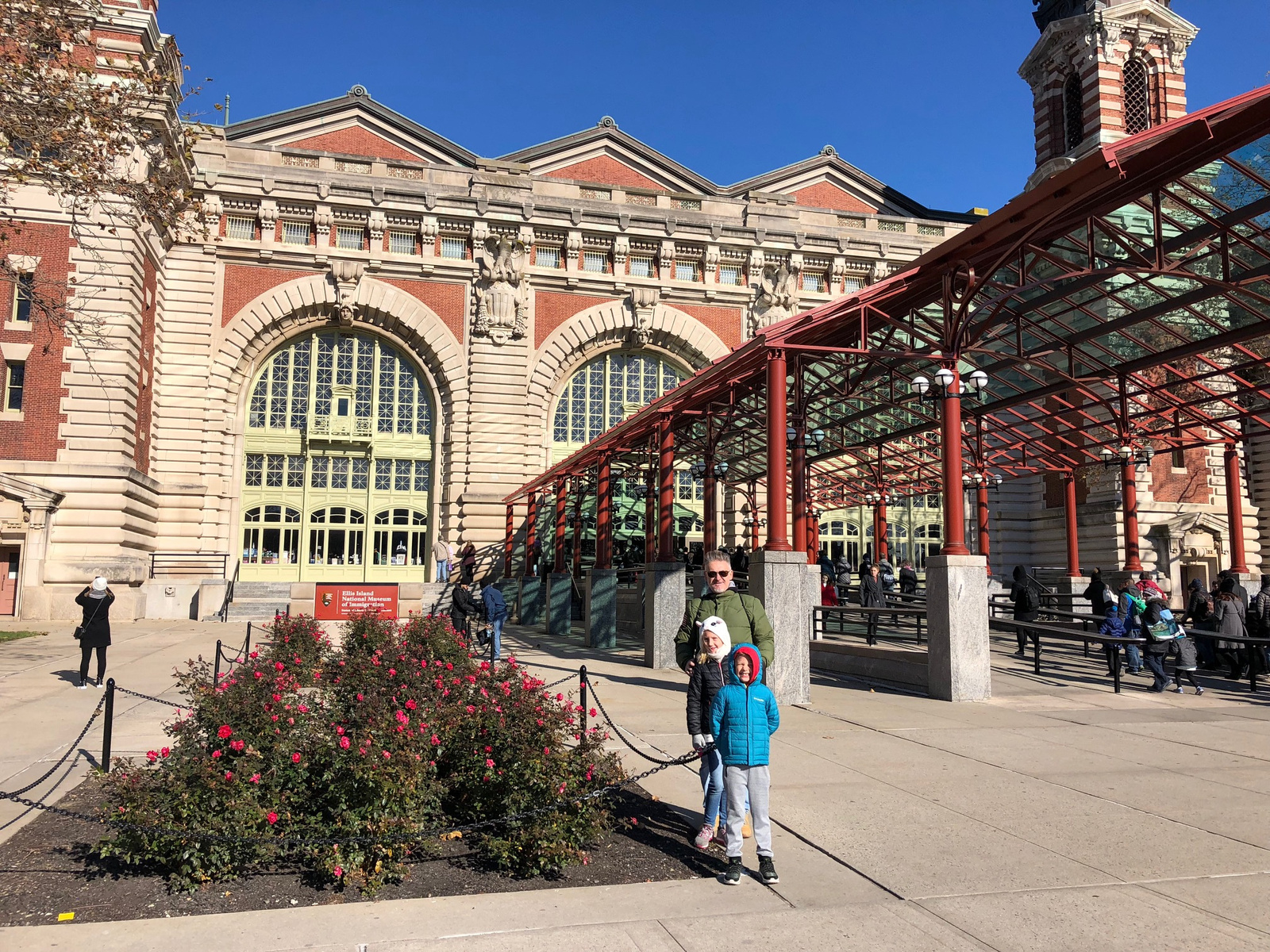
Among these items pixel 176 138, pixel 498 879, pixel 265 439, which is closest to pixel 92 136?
pixel 498 879

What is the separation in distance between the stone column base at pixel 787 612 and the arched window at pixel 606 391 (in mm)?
25644

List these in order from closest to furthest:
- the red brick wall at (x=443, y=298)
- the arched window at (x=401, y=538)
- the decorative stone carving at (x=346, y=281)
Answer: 1. the decorative stone carving at (x=346, y=281)
2. the red brick wall at (x=443, y=298)
3. the arched window at (x=401, y=538)

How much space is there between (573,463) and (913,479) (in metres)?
14.3

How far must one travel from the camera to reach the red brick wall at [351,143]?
40.5 meters

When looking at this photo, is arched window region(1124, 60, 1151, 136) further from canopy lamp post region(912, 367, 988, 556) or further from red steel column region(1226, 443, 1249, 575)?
canopy lamp post region(912, 367, 988, 556)

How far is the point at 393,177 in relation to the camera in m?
36.5

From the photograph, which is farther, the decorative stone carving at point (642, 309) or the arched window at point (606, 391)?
the arched window at point (606, 391)

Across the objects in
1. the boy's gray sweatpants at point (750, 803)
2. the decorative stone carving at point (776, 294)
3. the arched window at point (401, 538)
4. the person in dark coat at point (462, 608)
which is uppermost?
the decorative stone carving at point (776, 294)

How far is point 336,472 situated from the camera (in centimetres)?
3600

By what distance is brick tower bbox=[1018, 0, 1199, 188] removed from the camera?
4009cm

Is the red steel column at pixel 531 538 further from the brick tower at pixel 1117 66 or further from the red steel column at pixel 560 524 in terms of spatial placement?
the brick tower at pixel 1117 66

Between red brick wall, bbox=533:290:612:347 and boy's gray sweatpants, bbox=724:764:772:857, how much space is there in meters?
32.5

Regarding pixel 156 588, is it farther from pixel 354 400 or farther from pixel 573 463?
pixel 573 463

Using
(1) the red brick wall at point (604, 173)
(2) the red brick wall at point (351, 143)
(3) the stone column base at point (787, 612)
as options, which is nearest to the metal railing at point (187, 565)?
(2) the red brick wall at point (351, 143)
